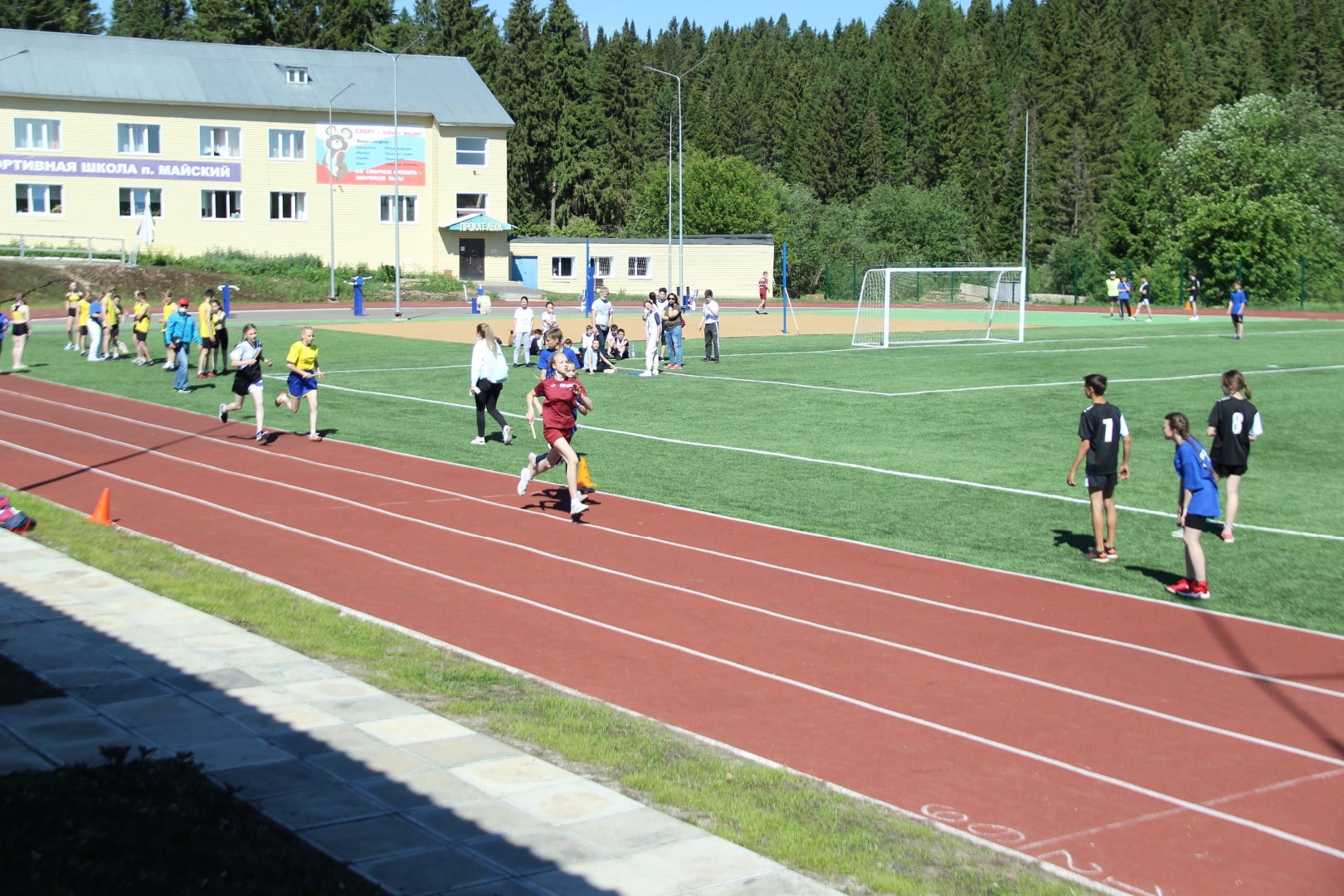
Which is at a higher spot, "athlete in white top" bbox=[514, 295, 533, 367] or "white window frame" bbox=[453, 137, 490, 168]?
"white window frame" bbox=[453, 137, 490, 168]

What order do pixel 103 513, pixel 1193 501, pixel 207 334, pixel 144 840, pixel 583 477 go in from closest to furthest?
pixel 144 840, pixel 1193 501, pixel 103 513, pixel 583 477, pixel 207 334

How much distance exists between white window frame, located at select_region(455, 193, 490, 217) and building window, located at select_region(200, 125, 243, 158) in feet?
37.7

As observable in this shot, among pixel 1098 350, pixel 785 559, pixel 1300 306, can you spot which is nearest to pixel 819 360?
pixel 1098 350

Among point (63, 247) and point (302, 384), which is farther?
point (63, 247)

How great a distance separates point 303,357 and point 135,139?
53369mm

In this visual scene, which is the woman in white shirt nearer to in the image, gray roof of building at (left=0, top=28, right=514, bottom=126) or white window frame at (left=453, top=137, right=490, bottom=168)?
gray roof of building at (left=0, top=28, right=514, bottom=126)

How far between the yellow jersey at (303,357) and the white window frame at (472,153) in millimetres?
54423

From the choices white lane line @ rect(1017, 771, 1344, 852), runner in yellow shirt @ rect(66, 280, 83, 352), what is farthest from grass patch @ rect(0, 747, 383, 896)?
runner in yellow shirt @ rect(66, 280, 83, 352)

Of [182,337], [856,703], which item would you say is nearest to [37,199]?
[182,337]

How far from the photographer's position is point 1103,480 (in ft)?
42.9

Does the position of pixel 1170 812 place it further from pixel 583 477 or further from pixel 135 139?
pixel 135 139

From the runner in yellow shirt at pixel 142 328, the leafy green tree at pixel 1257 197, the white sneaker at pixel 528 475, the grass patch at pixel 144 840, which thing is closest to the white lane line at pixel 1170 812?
the grass patch at pixel 144 840

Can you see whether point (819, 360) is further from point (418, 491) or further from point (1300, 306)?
point (1300, 306)

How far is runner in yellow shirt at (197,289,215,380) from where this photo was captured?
2927cm
